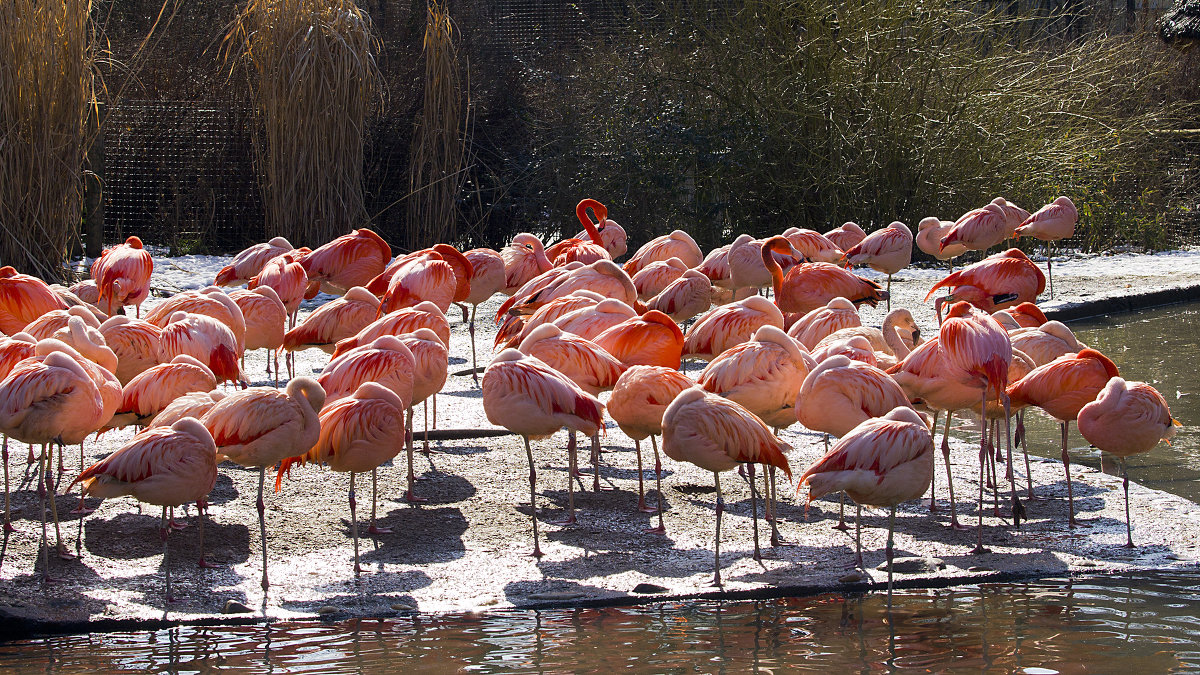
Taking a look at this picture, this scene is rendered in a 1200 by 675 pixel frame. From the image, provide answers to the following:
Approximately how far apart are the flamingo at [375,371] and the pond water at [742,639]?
1.34 meters

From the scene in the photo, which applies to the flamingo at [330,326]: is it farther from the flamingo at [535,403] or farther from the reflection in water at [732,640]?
the reflection in water at [732,640]

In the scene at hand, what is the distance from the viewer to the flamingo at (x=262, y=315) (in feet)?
22.4

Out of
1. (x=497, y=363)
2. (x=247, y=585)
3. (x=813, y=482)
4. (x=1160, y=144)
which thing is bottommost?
(x=247, y=585)

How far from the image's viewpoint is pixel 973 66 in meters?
12.4

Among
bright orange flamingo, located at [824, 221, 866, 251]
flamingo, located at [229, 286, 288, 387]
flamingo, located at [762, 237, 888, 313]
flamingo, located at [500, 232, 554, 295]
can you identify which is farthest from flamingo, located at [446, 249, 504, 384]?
bright orange flamingo, located at [824, 221, 866, 251]

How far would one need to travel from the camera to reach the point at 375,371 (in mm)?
5016

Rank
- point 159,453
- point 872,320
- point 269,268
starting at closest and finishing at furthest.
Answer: point 159,453 → point 269,268 → point 872,320

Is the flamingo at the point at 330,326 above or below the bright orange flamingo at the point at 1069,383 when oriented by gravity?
above

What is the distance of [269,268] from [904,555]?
4.87 meters

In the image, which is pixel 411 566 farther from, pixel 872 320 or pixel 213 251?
pixel 213 251

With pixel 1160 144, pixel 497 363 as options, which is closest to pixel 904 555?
pixel 497 363

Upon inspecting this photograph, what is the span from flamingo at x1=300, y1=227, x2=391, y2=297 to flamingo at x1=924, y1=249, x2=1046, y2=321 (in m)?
4.00

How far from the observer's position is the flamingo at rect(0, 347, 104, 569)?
433 cm

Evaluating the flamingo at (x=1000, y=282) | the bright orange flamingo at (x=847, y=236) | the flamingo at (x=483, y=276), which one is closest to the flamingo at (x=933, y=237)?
the bright orange flamingo at (x=847, y=236)
